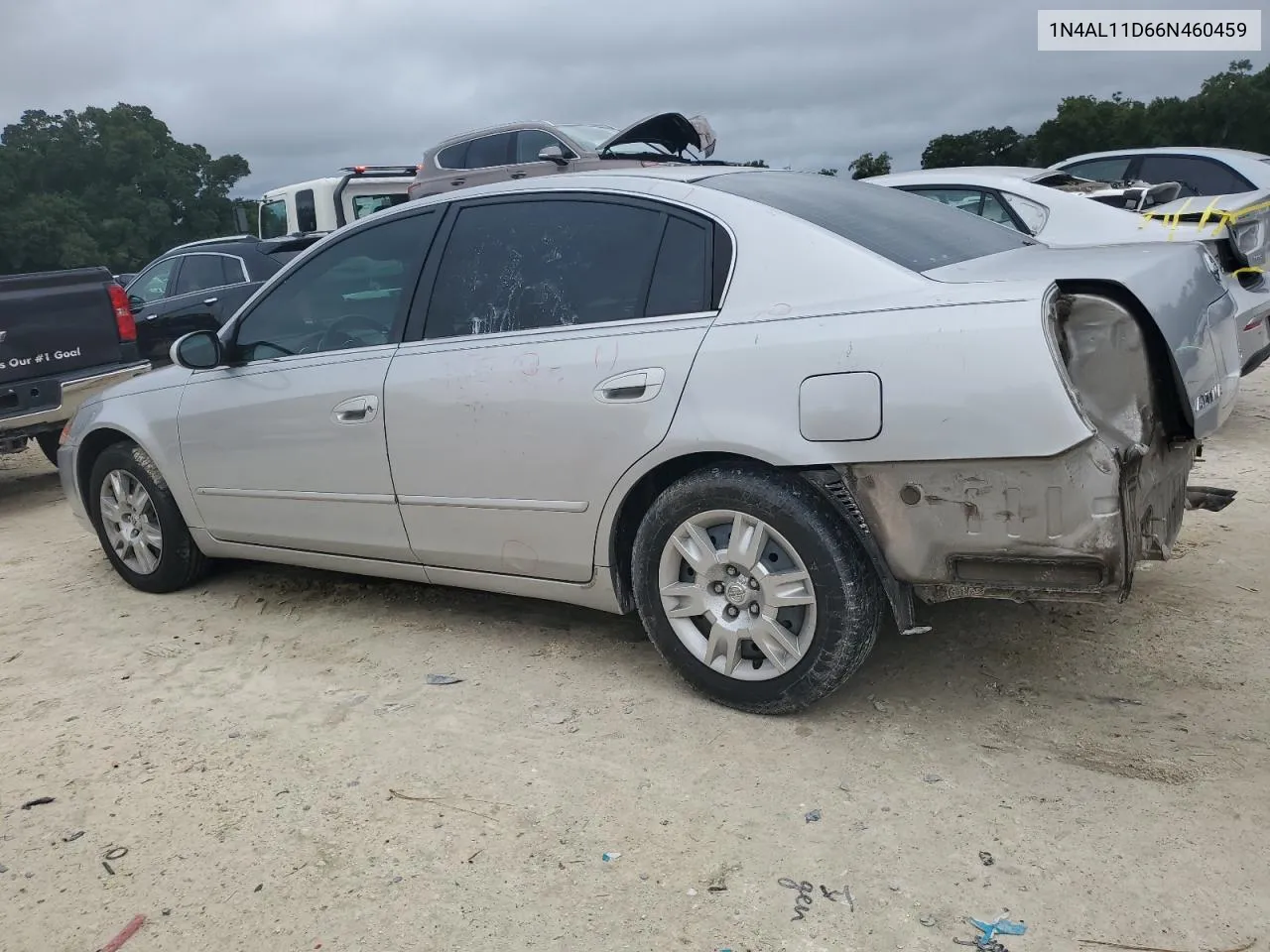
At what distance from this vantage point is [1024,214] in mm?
6602

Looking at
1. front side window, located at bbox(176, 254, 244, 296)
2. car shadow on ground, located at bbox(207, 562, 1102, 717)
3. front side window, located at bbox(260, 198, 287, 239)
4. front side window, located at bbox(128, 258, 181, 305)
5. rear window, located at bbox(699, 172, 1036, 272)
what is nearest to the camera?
rear window, located at bbox(699, 172, 1036, 272)

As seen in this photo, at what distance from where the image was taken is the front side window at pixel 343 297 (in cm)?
395

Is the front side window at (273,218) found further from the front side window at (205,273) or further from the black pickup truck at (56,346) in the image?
the black pickup truck at (56,346)

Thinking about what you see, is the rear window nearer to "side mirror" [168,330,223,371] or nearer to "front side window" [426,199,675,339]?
"front side window" [426,199,675,339]

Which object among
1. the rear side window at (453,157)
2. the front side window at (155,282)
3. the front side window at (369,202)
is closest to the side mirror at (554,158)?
the rear side window at (453,157)

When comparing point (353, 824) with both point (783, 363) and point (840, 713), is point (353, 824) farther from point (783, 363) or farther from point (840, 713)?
point (783, 363)

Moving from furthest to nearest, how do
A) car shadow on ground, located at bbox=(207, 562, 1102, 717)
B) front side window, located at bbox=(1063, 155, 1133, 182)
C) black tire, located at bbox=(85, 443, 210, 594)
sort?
front side window, located at bbox=(1063, 155, 1133, 182) < black tire, located at bbox=(85, 443, 210, 594) < car shadow on ground, located at bbox=(207, 562, 1102, 717)

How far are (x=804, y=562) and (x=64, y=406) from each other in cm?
615

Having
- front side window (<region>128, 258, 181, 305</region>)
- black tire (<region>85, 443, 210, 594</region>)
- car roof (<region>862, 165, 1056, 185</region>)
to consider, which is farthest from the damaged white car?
→ front side window (<region>128, 258, 181, 305</region>)

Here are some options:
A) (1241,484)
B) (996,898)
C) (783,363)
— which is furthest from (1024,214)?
(996,898)

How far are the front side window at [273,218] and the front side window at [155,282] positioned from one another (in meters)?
4.67

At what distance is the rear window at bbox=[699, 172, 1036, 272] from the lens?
3.17 m

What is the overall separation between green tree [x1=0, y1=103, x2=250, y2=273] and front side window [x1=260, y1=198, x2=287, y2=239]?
25.6 m

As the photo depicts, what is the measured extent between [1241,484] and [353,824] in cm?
459
